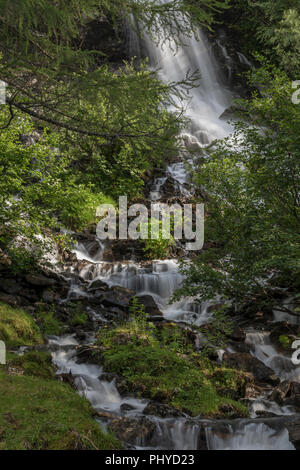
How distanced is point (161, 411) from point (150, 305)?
5.12 m

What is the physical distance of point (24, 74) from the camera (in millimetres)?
5312

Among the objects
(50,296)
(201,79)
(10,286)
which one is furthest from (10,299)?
(201,79)

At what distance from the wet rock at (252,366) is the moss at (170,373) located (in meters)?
0.41

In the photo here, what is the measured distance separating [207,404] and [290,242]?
2.89m

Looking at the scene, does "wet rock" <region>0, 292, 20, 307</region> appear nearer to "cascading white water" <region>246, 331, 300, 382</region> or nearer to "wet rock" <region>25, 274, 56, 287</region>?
"wet rock" <region>25, 274, 56, 287</region>

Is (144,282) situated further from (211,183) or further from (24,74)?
(24,74)

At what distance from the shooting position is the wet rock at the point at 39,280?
10.2 metres

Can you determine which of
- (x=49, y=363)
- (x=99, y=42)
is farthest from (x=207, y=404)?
(x=99, y=42)

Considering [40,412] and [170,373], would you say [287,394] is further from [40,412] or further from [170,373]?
[40,412]

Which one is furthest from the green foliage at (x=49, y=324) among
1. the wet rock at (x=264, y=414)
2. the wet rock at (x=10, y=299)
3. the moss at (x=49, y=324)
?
the wet rock at (x=264, y=414)

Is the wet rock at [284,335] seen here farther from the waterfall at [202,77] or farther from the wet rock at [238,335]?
the waterfall at [202,77]

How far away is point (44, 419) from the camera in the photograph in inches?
167

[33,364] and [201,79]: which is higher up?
[201,79]

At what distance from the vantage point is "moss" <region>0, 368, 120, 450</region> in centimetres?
385
